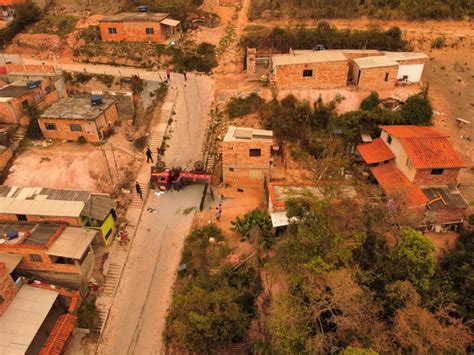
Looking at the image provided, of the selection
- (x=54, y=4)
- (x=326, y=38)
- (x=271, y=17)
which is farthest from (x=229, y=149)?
(x=54, y=4)

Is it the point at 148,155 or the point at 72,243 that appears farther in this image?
the point at 148,155

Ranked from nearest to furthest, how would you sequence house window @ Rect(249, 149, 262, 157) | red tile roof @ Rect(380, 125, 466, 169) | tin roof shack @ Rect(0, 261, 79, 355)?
tin roof shack @ Rect(0, 261, 79, 355), red tile roof @ Rect(380, 125, 466, 169), house window @ Rect(249, 149, 262, 157)

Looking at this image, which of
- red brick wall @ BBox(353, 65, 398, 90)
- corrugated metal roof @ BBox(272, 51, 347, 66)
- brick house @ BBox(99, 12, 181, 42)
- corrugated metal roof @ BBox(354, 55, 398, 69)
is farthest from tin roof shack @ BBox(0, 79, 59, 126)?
red brick wall @ BBox(353, 65, 398, 90)

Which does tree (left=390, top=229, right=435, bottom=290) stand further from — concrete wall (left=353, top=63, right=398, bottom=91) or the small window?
the small window

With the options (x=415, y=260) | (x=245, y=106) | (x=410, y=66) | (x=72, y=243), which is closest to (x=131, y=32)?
(x=245, y=106)

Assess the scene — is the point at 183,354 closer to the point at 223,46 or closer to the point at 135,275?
the point at 135,275

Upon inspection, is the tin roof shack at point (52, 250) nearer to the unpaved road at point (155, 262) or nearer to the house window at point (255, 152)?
the unpaved road at point (155, 262)

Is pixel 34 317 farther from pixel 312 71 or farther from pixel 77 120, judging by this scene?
pixel 312 71
